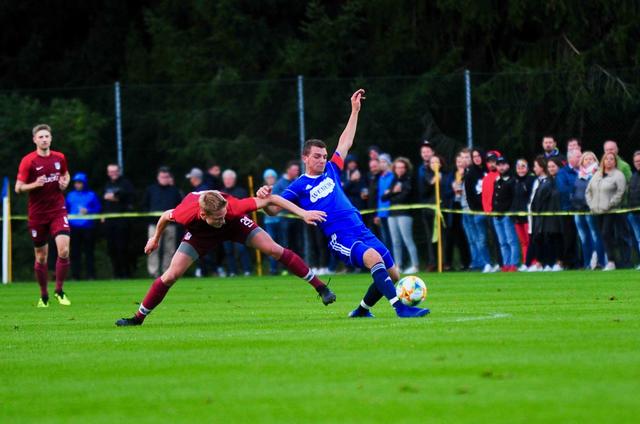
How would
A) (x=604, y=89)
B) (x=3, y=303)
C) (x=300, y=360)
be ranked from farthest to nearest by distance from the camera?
(x=604, y=89) < (x=3, y=303) < (x=300, y=360)

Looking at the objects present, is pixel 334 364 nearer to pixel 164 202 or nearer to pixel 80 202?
pixel 164 202

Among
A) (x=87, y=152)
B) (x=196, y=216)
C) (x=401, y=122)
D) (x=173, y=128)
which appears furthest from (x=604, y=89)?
(x=196, y=216)

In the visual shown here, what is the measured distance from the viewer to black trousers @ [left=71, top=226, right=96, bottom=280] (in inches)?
1034

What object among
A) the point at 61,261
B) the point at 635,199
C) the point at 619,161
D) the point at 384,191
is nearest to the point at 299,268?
the point at 61,261

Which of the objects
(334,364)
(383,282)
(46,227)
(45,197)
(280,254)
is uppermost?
(45,197)

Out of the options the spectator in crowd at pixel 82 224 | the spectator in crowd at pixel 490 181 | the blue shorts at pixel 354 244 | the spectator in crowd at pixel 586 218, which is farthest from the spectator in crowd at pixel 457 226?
the blue shorts at pixel 354 244

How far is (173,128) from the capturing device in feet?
93.8

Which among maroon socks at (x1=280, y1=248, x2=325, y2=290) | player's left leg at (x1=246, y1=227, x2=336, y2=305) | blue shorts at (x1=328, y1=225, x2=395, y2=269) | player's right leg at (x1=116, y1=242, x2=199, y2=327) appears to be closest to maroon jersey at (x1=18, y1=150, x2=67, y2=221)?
player's right leg at (x1=116, y1=242, x2=199, y2=327)

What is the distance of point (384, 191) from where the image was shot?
24.5 meters

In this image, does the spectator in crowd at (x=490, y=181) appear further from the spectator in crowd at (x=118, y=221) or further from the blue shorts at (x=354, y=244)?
the blue shorts at (x=354, y=244)

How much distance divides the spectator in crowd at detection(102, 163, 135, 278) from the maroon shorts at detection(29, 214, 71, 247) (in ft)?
27.0

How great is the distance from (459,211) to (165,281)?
→ 38.7ft

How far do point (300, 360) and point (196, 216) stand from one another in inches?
149

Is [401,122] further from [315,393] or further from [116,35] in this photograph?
[315,393]
